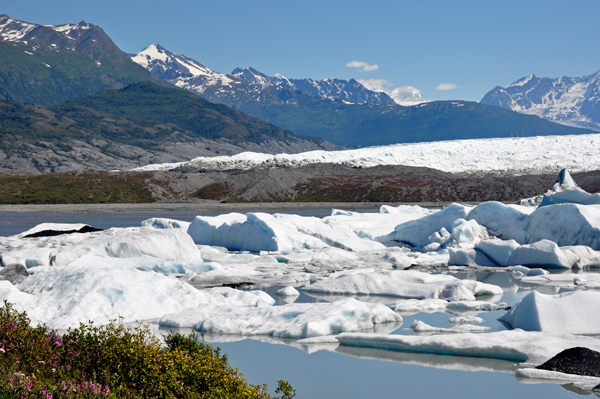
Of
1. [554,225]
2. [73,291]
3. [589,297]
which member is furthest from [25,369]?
[554,225]

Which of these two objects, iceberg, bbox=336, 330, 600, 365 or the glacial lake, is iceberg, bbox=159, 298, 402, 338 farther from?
iceberg, bbox=336, 330, 600, 365

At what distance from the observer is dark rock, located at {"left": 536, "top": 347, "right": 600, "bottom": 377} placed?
782 cm

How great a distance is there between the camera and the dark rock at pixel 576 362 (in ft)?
25.7

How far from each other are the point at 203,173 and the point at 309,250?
80.2 metres

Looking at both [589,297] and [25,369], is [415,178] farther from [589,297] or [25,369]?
[25,369]

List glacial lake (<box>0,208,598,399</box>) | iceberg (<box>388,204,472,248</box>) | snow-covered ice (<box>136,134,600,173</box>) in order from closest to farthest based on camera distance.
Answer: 1. glacial lake (<box>0,208,598,399</box>)
2. iceberg (<box>388,204,472,248</box>)
3. snow-covered ice (<box>136,134,600,173</box>)

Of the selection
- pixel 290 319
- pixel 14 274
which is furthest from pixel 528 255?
pixel 14 274

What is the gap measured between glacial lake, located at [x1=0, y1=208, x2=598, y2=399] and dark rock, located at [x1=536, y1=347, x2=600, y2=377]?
413 millimetres

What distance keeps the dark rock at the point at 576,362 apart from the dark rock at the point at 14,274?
→ 1382cm

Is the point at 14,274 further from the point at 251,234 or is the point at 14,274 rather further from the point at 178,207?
the point at 178,207

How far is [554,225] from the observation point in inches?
949

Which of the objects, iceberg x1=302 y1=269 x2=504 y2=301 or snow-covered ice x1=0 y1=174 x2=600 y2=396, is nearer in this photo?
snow-covered ice x1=0 y1=174 x2=600 y2=396

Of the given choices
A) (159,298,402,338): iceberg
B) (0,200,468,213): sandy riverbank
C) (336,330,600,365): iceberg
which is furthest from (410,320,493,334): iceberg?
(0,200,468,213): sandy riverbank

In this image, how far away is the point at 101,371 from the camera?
19.8 ft
